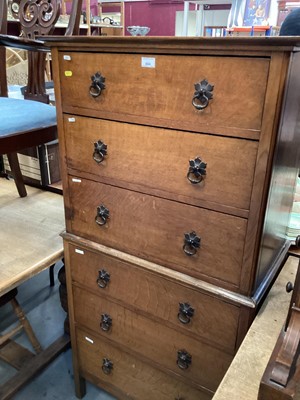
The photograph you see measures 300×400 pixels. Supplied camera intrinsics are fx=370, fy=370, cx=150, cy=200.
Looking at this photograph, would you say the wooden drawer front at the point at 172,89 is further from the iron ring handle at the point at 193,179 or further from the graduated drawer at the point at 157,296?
the graduated drawer at the point at 157,296

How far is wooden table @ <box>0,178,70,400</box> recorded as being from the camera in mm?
1271

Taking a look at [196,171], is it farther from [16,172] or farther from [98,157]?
[16,172]

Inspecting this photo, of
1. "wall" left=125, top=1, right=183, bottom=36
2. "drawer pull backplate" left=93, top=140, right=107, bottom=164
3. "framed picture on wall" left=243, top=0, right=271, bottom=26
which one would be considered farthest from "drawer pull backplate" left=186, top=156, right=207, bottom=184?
"wall" left=125, top=1, right=183, bottom=36

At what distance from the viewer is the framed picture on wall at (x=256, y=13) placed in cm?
176

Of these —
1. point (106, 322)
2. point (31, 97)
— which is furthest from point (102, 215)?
point (31, 97)

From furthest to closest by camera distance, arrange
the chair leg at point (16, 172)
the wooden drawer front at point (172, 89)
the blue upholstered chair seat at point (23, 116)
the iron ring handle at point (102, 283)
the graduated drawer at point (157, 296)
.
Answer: the chair leg at point (16, 172), the blue upholstered chair seat at point (23, 116), the iron ring handle at point (102, 283), the graduated drawer at point (157, 296), the wooden drawer front at point (172, 89)

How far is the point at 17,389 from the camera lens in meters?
1.35

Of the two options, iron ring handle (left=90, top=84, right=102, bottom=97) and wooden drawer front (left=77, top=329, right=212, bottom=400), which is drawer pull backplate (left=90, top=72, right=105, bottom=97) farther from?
wooden drawer front (left=77, top=329, right=212, bottom=400)

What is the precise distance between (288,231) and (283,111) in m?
0.54

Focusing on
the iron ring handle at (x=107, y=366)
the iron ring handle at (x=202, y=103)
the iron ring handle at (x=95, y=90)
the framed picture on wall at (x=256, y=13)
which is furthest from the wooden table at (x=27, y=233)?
the framed picture on wall at (x=256, y=13)

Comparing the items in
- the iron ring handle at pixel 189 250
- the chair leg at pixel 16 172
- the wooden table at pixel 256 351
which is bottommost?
the wooden table at pixel 256 351

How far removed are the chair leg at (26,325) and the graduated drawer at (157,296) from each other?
0.39 meters

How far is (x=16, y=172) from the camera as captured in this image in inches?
66.4

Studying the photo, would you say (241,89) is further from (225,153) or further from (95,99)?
(95,99)
